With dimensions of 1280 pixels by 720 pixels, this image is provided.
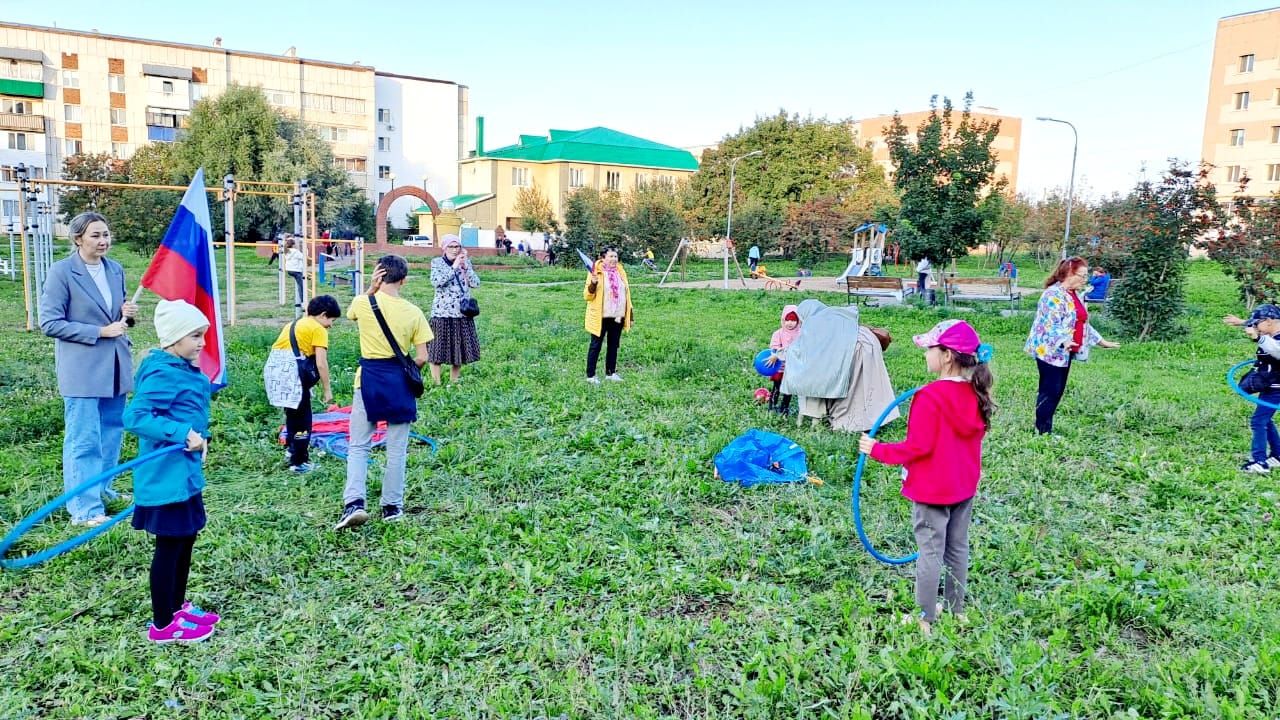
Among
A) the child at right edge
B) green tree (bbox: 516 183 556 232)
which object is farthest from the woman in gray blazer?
green tree (bbox: 516 183 556 232)

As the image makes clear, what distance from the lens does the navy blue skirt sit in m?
3.78

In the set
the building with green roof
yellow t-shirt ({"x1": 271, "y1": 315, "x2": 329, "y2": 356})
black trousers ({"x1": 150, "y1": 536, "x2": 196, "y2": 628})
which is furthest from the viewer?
the building with green roof

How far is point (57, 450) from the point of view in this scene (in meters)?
6.71

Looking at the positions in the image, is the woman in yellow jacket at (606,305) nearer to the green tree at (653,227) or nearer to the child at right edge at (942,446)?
the child at right edge at (942,446)

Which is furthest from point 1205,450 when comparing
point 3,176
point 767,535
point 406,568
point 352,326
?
point 3,176

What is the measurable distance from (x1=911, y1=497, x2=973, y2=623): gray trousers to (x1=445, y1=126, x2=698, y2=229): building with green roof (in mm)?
59470

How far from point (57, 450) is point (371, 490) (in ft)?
9.23

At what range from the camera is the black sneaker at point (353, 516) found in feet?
17.0

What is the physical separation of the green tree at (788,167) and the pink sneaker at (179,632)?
45860 millimetres

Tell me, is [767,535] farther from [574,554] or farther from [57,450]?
[57,450]

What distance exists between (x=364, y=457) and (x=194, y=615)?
156 centimetres

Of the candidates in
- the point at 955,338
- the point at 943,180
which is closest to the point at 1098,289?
the point at 943,180

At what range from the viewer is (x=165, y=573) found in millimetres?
3854

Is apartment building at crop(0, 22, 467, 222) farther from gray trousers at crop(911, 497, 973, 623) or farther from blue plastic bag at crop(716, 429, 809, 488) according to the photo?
gray trousers at crop(911, 497, 973, 623)
